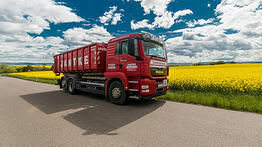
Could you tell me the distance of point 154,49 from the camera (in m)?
5.43

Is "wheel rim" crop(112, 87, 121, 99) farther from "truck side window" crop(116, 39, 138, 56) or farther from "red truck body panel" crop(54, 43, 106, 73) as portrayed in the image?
"truck side window" crop(116, 39, 138, 56)

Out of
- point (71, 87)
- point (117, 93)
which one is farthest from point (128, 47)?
point (71, 87)

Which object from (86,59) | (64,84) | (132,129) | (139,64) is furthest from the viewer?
(64,84)

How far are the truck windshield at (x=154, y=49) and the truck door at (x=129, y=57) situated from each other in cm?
41

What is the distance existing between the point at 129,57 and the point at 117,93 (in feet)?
5.13

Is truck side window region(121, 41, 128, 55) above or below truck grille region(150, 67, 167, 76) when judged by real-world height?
above

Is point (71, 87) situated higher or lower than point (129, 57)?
lower

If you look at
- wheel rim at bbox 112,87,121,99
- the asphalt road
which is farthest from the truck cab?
the asphalt road

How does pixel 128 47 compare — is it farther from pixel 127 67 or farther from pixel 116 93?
pixel 116 93

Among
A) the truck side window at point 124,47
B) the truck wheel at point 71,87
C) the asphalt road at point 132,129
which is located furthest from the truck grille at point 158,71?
the truck wheel at point 71,87

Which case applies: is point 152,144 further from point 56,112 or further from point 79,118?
point 56,112

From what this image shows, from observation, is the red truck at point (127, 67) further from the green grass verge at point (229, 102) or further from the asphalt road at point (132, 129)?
the asphalt road at point (132, 129)

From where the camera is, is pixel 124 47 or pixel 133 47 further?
pixel 124 47

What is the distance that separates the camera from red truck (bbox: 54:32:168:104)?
473cm
